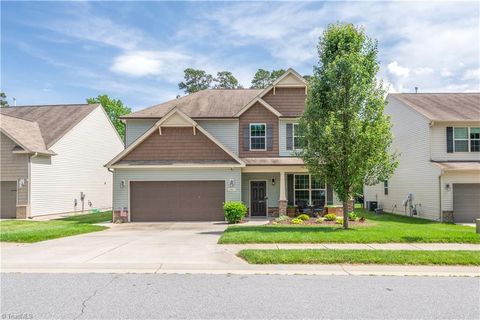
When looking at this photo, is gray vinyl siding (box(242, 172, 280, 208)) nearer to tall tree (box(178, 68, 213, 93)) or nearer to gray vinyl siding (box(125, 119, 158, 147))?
gray vinyl siding (box(125, 119, 158, 147))

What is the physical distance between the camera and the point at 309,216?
68.9 feet

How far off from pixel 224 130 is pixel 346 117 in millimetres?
9543

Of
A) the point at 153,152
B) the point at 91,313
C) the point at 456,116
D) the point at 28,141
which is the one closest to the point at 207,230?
the point at 153,152

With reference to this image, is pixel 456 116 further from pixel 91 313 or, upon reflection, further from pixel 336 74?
pixel 91 313

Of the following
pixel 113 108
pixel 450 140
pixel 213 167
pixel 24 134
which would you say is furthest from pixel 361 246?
pixel 113 108

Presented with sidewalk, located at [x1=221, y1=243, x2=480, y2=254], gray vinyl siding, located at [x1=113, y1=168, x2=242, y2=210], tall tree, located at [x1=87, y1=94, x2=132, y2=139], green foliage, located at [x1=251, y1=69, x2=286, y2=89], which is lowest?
sidewalk, located at [x1=221, y1=243, x2=480, y2=254]

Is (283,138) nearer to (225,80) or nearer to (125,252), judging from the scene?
(125,252)

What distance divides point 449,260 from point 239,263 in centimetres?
519

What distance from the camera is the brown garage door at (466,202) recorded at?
20844 millimetres

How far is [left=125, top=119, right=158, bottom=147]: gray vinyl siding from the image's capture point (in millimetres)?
23172

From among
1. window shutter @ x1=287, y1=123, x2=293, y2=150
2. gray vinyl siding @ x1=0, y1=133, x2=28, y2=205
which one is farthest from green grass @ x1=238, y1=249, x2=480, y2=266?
gray vinyl siding @ x1=0, y1=133, x2=28, y2=205

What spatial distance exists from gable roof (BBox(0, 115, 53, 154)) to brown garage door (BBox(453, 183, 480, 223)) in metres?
23.9

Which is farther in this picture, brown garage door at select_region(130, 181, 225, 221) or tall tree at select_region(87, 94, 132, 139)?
tall tree at select_region(87, 94, 132, 139)

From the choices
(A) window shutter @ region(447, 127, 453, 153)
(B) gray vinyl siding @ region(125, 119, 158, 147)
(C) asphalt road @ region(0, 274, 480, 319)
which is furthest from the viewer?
(B) gray vinyl siding @ region(125, 119, 158, 147)
